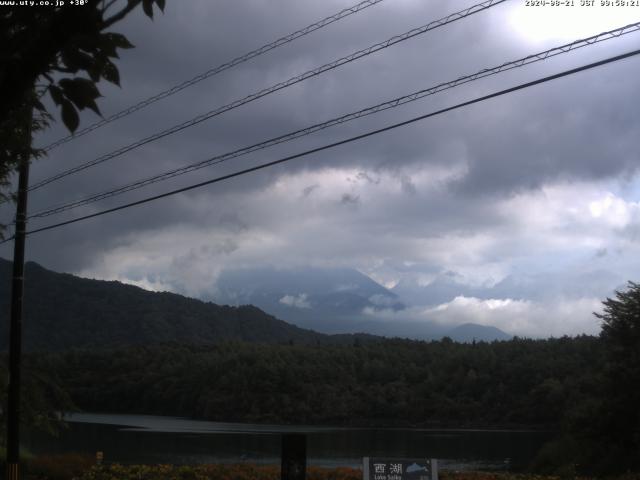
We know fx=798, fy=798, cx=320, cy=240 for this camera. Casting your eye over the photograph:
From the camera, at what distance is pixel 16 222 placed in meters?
17.5

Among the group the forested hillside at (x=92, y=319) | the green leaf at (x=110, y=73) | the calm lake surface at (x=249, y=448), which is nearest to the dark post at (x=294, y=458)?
the green leaf at (x=110, y=73)

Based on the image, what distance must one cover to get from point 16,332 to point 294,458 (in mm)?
9862

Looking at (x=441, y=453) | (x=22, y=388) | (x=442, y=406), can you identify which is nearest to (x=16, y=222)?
(x=22, y=388)

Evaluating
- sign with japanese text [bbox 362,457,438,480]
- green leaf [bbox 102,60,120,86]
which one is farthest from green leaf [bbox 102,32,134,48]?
sign with japanese text [bbox 362,457,438,480]

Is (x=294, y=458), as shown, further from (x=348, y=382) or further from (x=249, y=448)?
(x=348, y=382)

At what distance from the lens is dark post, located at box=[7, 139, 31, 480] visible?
16.0m

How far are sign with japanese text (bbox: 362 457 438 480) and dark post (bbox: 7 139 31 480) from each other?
836 cm

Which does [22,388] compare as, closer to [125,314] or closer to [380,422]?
[380,422]

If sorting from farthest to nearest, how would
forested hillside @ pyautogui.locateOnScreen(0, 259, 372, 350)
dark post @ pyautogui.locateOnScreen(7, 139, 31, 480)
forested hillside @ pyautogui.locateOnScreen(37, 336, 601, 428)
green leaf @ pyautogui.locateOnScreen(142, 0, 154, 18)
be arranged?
forested hillside @ pyautogui.locateOnScreen(0, 259, 372, 350) → forested hillside @ pyautogui.locateOnScreen(37, 336, 601, 428) → dark post @ pyautogui.locateOnScreen(7, 139, 31, 480) → green leaf @ pyautogui.locateOnScreen(142, 0, 154, 18)

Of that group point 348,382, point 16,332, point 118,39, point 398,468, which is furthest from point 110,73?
point 348,382

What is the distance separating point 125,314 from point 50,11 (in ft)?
631

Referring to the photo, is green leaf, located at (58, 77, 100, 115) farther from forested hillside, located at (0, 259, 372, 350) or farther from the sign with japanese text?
forested hillside, located at (0, 259, 372, 350)

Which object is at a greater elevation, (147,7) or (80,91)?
(147,7)

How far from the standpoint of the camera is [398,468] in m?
11.0
